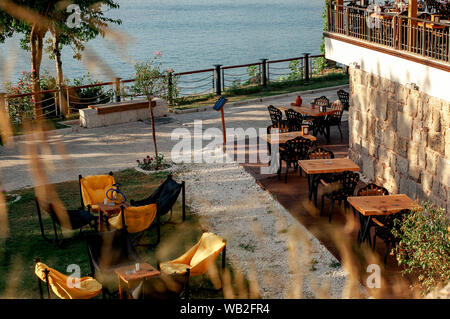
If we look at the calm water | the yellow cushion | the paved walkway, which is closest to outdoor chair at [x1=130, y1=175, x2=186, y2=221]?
the yellow cushion

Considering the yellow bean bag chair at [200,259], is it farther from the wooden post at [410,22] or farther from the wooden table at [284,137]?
the wooden table at [284,137]

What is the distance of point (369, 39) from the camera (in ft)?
38.5

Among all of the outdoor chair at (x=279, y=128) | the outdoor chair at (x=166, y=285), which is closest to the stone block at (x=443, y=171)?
the outdoor chair at (x=166, y=285)

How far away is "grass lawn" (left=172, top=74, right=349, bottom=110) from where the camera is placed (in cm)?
A: 2105

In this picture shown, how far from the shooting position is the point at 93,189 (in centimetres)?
1065

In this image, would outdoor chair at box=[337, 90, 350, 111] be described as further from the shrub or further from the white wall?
the shrub

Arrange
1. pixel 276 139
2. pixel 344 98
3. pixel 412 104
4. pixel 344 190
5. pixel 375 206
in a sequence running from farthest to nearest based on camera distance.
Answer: pixel 344 98 < pixel 276 139 < pixel 412 104 < pixel 344 190 < pixel 375 206

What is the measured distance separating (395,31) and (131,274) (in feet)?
21.8

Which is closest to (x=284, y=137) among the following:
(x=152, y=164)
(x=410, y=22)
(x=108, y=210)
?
(x=152, y=164)

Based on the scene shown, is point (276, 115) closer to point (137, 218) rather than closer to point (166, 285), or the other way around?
point (137, 218)

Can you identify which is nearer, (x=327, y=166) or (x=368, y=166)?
(x=327, y=166)

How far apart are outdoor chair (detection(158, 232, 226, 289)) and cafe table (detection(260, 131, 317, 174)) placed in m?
5.23

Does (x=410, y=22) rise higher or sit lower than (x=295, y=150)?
higher

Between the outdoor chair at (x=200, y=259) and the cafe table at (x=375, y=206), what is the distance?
7.54 ft
